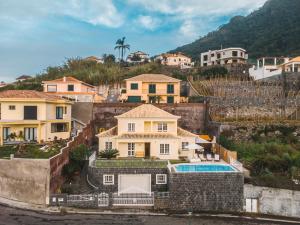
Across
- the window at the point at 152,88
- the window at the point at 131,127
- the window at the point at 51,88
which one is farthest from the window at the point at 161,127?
the window at the point at 51,88

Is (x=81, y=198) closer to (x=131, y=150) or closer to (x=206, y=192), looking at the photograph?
(x=131, y=150)

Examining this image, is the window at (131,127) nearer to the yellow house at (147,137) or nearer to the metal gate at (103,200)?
the yellow house at (147,137)

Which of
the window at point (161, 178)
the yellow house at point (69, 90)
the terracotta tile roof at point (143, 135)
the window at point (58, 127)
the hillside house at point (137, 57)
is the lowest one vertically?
the window at point (161, 178)

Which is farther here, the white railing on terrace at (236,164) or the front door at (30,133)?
the front door at (30,133)

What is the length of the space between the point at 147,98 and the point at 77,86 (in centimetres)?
950

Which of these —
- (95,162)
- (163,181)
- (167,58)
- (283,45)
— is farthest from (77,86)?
(283,45)

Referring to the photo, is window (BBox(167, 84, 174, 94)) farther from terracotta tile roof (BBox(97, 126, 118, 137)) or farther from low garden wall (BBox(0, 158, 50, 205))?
low garden wall (BBox(0, 158, 50, 205))

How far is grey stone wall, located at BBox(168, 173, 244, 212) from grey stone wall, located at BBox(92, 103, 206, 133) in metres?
14.6

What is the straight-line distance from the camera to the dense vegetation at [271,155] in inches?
861

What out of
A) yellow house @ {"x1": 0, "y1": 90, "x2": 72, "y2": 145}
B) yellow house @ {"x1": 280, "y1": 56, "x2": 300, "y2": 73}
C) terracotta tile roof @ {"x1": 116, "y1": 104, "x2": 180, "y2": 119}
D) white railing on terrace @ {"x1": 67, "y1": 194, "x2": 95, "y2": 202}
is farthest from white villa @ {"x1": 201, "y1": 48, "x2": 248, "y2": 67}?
white railing on terrace @ {"x1": 67, "y1": 194, "x2": 95, "y2": 202}

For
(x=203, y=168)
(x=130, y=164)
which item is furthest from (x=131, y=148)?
(x=203, y=168)

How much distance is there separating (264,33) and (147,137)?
322ft

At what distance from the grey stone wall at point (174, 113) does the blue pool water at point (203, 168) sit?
12.7 metres

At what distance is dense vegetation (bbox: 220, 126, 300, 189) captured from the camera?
2186 centimetres
